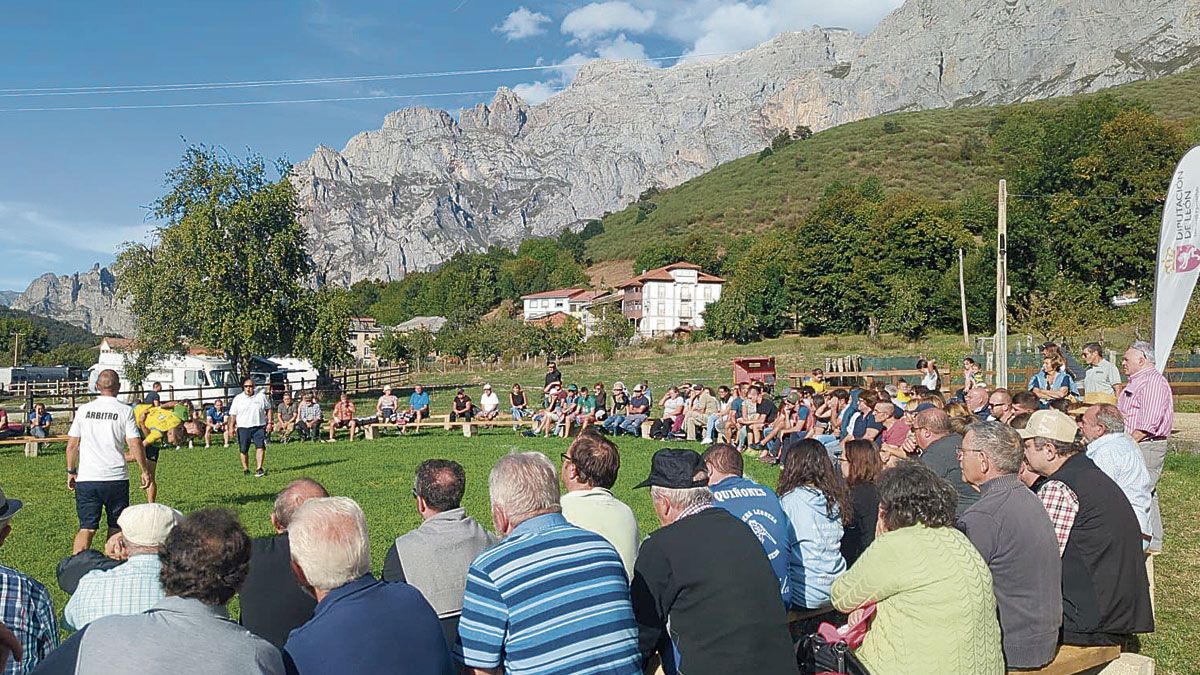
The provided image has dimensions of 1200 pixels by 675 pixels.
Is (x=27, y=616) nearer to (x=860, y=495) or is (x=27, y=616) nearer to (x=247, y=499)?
(x=860, y=495)

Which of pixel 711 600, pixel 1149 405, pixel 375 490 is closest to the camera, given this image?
pixel 711 600

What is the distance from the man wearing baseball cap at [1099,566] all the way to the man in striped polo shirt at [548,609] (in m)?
2.71

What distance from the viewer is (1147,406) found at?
23.0 feet

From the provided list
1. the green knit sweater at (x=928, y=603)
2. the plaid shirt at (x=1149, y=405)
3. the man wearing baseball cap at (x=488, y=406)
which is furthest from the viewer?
the man wearing baseball cap at (x=488, y=406)

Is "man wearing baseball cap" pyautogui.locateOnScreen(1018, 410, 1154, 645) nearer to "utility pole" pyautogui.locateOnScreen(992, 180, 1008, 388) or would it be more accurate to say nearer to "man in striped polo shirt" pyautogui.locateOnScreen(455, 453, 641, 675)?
"man in striped polo shirt" pyautogui.locateOnScreen(455, 453, 641, 675)

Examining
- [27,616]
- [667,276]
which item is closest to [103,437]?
[27,616]

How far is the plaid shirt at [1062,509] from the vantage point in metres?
4.31

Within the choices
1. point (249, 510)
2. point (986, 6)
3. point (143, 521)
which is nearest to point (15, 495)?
point (249, 510)

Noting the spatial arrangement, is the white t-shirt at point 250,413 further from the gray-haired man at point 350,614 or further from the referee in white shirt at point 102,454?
the gray-haired man at point 350,614

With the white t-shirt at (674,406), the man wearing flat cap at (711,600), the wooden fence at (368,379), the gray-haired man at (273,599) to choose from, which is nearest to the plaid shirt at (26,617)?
the gray-haired man at (273,599)

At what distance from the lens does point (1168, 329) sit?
916cm

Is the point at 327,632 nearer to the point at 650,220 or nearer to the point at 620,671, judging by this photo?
the point at 620,671

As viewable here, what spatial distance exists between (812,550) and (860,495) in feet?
2.59

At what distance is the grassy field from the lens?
6453 millimetres
